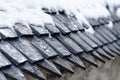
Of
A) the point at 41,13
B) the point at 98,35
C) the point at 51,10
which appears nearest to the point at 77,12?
the point at 98,35

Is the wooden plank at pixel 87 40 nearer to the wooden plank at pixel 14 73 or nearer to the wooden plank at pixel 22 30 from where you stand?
the wooden plank at pixel 22 30

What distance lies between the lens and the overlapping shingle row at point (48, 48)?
1891mm

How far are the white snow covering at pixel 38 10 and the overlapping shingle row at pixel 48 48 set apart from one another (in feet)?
0.20

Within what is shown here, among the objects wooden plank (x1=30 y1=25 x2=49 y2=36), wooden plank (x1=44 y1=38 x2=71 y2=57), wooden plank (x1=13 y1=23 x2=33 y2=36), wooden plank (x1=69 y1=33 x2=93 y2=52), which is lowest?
wooden plank (x1=69 y1=33 x2=93 y2=52)

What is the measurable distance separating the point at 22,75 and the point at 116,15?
296cm

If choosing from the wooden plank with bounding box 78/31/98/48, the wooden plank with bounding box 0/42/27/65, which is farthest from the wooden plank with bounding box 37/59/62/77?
the wooden plank with bounding box 78/31/98/48

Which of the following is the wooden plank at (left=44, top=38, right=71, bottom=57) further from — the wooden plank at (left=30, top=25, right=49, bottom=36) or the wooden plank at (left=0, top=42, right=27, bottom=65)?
the wooden plank at (left=0, top=42, right=27, bottom=65)

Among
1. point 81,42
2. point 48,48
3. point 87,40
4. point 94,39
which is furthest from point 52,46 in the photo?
point 94,39

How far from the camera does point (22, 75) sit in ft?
5.99

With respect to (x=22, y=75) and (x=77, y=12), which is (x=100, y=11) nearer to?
(x=77, y=12)

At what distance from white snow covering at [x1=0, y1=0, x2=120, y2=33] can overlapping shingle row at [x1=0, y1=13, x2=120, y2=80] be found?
0.06 m

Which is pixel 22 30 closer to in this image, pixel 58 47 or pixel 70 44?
pixel 58 47

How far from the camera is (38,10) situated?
264 centimetres

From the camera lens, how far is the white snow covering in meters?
2.23
